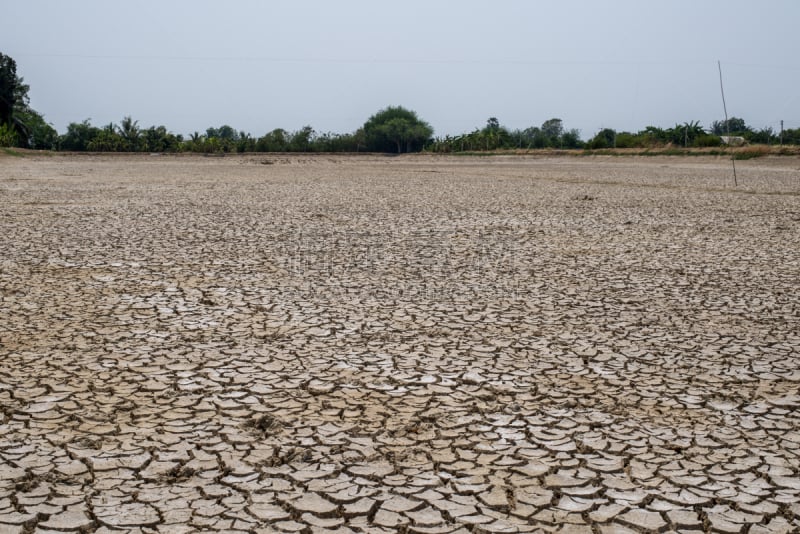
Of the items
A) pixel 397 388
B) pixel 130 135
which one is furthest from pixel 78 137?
pixel 397 388

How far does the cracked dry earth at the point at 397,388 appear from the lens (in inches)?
91.0

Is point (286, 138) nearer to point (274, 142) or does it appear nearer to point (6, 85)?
point (274, 142)

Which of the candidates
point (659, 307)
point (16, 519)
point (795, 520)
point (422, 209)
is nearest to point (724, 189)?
point (422, 209)

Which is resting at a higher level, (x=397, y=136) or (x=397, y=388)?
(x=397, y=136)

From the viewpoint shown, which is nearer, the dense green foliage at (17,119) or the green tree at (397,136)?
the dense green foliage at (17,119)

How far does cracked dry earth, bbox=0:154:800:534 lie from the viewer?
2.31 metres

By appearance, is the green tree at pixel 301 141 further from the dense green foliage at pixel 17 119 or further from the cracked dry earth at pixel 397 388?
the cracked dry earth at pixel 397 388

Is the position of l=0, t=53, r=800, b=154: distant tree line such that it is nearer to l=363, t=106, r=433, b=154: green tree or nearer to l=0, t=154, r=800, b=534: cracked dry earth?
l=363, t=106, r=433, b=154: green tree

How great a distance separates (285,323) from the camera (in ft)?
14.6

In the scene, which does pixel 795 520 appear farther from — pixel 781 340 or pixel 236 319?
pixel 236 319

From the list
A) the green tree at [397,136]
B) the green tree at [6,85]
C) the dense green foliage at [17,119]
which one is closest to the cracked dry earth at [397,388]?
the dense green foliage at [17,119]

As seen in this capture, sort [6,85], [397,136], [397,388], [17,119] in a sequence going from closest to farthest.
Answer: [397,388] → [6,85] → [17,119] → [397,136]

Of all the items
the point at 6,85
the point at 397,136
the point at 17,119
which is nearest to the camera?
the point at 6,85

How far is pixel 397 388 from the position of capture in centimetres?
333
